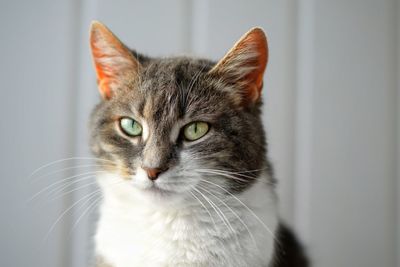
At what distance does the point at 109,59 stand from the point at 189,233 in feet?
1.76

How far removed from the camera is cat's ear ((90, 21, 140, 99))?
1.06m

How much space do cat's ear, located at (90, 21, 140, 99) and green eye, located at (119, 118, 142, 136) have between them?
13 centimetres

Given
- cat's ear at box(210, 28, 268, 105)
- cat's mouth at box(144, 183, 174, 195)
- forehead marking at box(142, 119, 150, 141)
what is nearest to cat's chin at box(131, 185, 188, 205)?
cat's mouth at box(144, 183, 174, 195)

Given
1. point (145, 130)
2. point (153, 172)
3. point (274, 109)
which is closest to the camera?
point (153, 172)

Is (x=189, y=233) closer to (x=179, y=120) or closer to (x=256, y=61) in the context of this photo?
(x=179, y=120)

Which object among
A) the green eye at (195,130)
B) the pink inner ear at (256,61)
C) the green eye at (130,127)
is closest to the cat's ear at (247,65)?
the pink inner ear at (256,61)

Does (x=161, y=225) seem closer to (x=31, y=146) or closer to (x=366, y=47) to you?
(x=31, y=146)

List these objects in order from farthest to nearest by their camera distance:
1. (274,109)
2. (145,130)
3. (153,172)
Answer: (274,109)
(145,130)
(153,172)

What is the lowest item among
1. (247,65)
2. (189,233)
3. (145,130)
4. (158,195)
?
(189,233)

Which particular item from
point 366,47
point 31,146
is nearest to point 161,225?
point 31,146

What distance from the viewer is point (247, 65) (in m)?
1.07

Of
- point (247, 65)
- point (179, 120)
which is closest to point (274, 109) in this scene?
point (247, 65)

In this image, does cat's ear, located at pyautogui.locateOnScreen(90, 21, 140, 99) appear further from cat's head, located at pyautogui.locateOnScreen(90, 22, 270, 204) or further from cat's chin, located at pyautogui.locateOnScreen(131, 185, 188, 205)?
cat's chin, located at pyautogui.locateOnScreen(131, 185, 188, 205)

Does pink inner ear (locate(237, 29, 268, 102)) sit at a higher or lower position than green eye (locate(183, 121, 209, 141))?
higher
